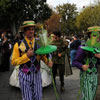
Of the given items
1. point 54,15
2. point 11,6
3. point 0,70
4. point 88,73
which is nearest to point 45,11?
point 11,6

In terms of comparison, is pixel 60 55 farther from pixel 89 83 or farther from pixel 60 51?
pixel 89 83

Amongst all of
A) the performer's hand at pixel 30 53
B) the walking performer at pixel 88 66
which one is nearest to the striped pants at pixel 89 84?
the walking performer at pixel 88 66

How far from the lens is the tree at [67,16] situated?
47938mm

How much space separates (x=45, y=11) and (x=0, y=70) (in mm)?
26857

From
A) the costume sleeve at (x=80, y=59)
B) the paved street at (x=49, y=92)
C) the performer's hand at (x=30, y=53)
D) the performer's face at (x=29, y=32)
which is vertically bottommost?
the paved street at (x=49, y=92)

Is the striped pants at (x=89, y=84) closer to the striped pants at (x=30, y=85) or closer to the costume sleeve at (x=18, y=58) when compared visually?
the striped pants at (x=30, y=85)

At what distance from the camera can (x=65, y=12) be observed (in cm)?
5031

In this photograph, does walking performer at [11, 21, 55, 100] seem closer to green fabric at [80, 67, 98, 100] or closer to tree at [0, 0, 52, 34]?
green fabric at [80, 67, 98, 100]

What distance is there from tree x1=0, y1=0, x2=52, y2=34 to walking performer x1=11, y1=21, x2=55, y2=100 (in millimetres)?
26458

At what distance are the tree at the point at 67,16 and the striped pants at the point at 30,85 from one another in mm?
44375

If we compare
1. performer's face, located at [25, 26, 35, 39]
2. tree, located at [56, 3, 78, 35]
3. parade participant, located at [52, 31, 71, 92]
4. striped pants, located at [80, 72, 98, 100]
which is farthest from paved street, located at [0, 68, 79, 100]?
tree, located at [56, 3, 78, 35]

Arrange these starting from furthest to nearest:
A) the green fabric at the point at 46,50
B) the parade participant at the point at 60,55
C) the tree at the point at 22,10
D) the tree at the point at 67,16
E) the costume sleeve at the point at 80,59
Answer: the tree at the point at 67,16 → the tree at the point at 22,10 → the parade participant at the point at 60,55 → the costume sleeve at the point at 80,59 → the green fabric at the point at 46,50

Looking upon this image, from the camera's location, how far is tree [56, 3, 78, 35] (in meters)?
47.9

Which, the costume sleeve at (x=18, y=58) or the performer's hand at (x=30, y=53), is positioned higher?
the performer's hand at (x=30, y=53)
